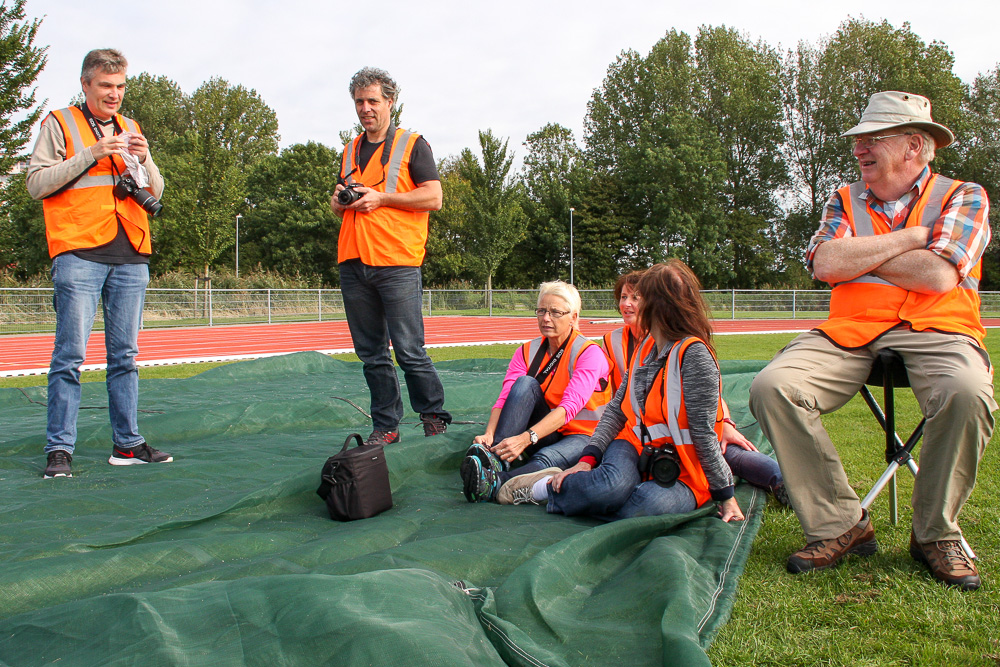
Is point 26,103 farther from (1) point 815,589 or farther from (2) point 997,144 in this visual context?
(2) point 997,144

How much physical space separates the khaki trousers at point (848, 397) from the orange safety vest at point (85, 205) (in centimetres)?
298

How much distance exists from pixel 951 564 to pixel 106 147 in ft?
12.4

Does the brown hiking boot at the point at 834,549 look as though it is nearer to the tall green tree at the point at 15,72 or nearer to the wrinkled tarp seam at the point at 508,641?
the wrinkled tarp seam at the point at 508,641

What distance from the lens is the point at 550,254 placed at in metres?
42.0

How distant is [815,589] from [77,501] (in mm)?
2706

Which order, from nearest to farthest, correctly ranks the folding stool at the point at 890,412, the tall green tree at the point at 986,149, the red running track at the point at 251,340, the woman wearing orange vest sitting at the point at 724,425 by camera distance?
the folding stool at the point at 890,412 < the woman wearing orange vest sitting at the point at 724,425 < the red running track at the point at 251,340 < the tall green tree at the point at 986,149

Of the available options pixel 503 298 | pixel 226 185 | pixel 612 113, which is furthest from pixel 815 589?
pixel 612 113

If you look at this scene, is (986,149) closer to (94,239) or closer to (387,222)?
(387,222)

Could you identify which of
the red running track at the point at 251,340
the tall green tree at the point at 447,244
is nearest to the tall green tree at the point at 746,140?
the tall green tree at the point at 447,244

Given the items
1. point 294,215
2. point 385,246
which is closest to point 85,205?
point 385,246

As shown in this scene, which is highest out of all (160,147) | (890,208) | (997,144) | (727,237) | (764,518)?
(160,147)

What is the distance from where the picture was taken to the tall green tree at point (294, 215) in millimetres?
41625

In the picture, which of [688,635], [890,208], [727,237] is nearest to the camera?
[688,635]

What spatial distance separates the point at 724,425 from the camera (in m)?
3.50
